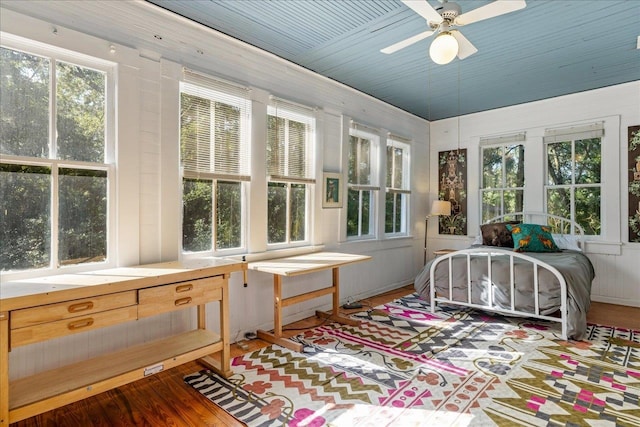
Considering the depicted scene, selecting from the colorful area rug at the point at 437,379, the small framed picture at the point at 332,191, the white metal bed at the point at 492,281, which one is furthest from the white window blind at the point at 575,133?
the small framed picture at the point at 332,191

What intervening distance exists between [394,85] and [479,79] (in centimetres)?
96

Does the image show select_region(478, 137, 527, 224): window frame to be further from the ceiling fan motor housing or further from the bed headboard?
the ceiling fan motor housing

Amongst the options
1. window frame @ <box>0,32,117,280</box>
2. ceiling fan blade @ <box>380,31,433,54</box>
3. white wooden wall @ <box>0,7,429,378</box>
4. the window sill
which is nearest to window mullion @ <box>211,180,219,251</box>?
white wooden wall @ <box>0,7,429,378</box>

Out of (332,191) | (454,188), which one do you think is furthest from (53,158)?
(454,188)

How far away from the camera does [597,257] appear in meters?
4.44

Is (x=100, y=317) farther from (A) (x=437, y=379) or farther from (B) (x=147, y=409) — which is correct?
(A) (x=437, y=379)

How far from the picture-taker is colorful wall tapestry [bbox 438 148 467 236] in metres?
5.54

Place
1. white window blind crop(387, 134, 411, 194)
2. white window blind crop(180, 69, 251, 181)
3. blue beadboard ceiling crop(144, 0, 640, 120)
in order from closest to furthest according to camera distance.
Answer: blue beadboard ceiling crop(144, 0, 640, 120)
white window blind crop(180, 69, 251, 181)
white window blind crop(387, 134, 411, 194)

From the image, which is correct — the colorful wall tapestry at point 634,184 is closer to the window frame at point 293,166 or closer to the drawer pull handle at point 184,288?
the window frame at point 293,166

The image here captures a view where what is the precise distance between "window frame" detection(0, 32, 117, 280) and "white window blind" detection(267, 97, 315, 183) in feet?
4.60

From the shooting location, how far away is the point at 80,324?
179 centimetres

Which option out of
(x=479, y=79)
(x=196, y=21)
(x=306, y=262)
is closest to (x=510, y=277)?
(x=306, y=262)

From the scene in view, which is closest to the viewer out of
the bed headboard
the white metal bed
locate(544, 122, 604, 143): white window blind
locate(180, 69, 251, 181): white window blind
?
locate(180, 69, 251, 181): white window blind

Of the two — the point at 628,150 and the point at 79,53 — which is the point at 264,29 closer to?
the point at 79,53
